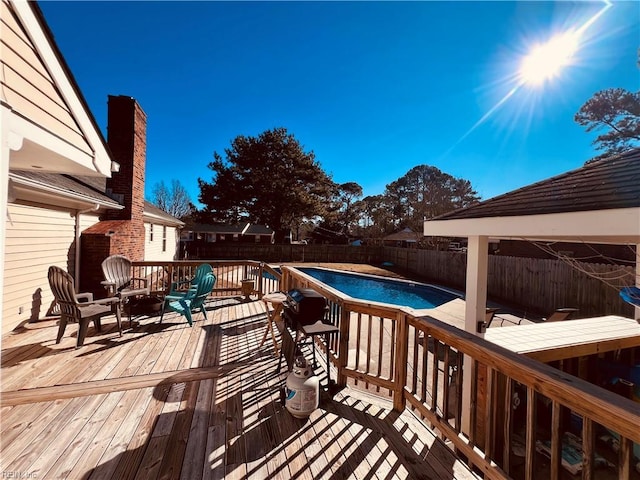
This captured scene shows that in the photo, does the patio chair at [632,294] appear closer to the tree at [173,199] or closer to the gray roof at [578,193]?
the gray roof at [578,193]

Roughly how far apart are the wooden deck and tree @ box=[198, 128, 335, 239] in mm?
18362

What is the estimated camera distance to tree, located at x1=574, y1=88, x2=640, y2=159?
11539 millimetres

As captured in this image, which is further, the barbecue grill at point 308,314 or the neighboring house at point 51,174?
the barbecue grill at point 308,314

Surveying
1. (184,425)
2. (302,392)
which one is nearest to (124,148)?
(184,425)

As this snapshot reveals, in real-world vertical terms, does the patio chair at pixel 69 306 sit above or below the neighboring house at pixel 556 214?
below

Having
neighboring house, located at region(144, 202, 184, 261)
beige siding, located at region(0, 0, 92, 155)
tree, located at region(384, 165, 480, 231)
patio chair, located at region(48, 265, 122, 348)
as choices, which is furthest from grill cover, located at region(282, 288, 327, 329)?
tree, located at region(384, 165, 480, 231)

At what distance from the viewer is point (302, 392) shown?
222cm

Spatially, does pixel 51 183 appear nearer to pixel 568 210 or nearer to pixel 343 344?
pixel 343 344

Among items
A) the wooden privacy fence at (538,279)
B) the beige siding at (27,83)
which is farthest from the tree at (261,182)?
the beige siding at (27,83)

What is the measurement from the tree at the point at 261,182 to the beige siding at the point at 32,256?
16.3 metres

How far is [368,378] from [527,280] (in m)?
10.5

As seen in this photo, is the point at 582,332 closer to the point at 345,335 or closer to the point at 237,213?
the point at 345,335

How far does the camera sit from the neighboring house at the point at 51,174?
1754 mm

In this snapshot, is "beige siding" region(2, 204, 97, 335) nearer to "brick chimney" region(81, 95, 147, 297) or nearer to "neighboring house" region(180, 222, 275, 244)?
"brick chimney" region(81, 95, 147, 297)
